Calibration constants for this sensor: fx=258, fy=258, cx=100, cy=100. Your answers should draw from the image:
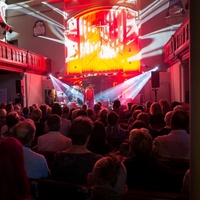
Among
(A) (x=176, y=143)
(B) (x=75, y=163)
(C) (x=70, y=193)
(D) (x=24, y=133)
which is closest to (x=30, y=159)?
(D) (x=24, y=133)

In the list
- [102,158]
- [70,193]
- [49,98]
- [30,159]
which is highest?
[49,98]

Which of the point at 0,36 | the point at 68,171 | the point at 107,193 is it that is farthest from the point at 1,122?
the point at 0,36

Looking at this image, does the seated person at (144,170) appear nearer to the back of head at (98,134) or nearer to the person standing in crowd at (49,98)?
the back of head at (98,134)

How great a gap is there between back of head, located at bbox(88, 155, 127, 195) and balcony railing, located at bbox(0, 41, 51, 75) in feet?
36.3

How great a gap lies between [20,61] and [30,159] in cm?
Answer: 1156

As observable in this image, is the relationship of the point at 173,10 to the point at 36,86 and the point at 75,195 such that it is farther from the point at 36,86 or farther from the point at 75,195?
the point at 75,195

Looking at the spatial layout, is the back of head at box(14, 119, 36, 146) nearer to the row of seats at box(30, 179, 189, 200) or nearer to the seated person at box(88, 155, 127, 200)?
the row of seats at box(30, 179, 189, 200)

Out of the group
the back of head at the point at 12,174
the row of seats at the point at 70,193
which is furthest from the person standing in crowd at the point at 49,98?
the back of head at the point at 12,174

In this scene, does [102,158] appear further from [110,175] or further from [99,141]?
[99,141]

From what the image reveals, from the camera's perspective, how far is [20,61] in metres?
13.3

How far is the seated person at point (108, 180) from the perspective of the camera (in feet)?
4.63

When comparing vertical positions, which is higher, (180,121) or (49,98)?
(49,98)

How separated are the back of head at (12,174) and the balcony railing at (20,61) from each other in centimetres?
1062

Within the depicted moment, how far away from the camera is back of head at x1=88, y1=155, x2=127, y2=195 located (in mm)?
1446
